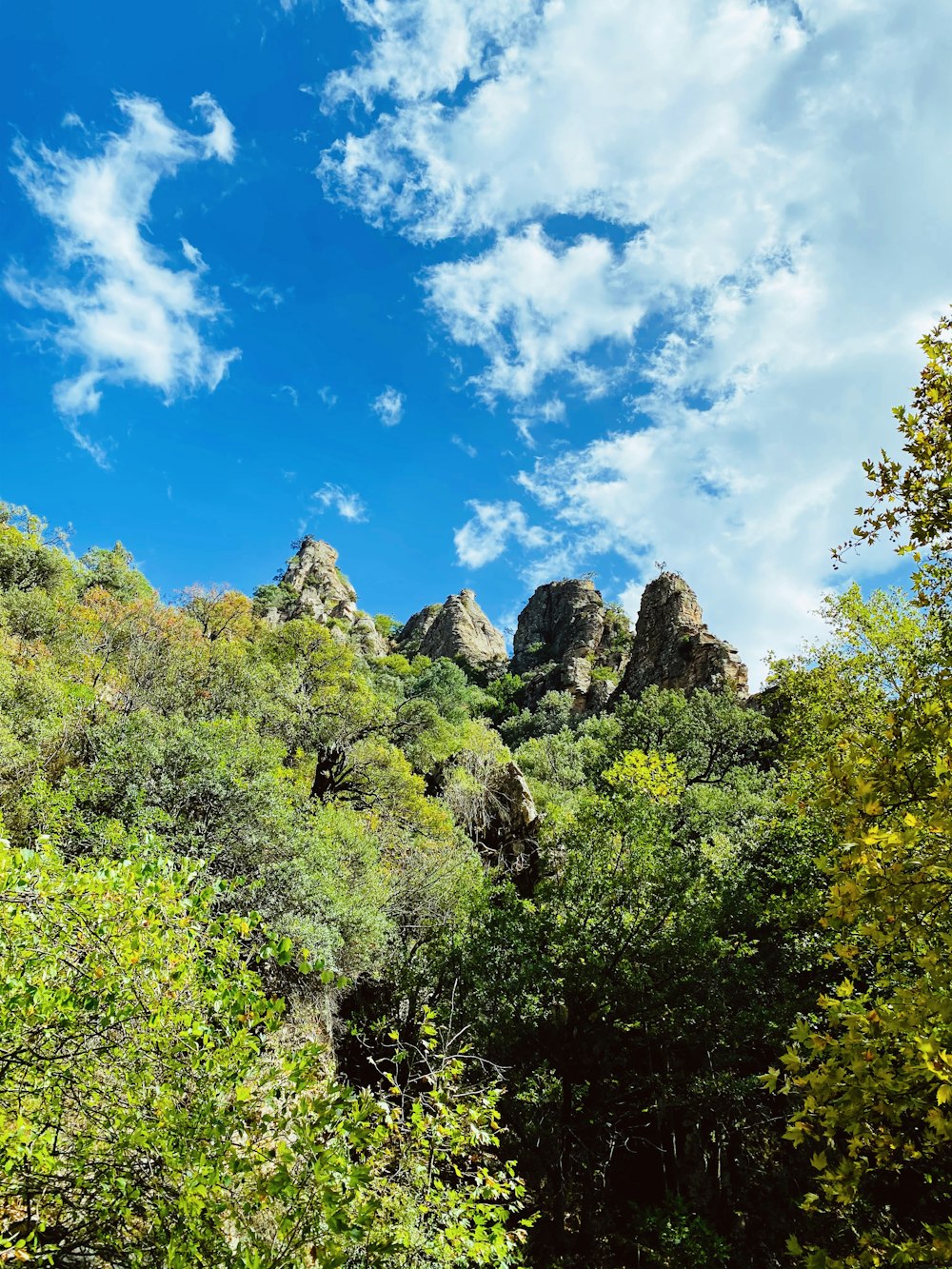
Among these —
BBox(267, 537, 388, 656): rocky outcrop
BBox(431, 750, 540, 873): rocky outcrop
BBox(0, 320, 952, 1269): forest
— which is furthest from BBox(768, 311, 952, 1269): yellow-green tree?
BBox(267, 537, 388, 656): rocky outcrop

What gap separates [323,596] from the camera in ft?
211

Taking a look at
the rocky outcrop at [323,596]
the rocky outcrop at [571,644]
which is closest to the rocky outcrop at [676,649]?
the rocky outcrop at [571,644]

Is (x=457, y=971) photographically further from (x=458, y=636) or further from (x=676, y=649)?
(x=458, y=636)

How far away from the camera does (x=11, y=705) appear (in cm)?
1443

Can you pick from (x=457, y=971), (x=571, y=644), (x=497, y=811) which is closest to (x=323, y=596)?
(x=571, y=644)

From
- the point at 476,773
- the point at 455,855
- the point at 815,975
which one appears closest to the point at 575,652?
the point at 476,773

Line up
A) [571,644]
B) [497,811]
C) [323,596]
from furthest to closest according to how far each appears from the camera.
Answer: [323,596]
[571,644]
[497,811]

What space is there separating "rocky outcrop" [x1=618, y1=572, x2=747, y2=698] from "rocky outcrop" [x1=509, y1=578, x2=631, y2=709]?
4.60m

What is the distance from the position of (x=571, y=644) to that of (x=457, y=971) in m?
49.0

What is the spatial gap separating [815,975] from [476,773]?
18278mm

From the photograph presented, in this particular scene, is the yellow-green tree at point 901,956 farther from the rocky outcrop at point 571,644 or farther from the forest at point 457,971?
the rocky outcrop at point 571,644

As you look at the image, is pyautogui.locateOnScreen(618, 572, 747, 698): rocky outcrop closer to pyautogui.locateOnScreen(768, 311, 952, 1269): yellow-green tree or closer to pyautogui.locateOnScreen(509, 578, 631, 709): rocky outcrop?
pyautogui.locateOnScreen(509, 578, 631, 709): rocky outcrop

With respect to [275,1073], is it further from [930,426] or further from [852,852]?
[930,426]

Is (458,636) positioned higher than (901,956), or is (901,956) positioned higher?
(458,636)
